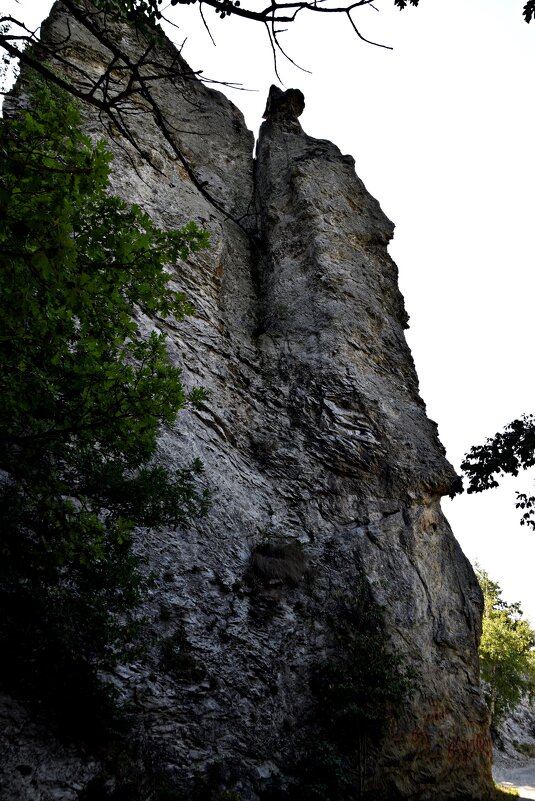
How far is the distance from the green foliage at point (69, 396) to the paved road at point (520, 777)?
56.2 ft

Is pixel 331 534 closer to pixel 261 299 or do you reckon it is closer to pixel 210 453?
pixel 210 453

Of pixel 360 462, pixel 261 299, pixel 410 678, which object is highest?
pixel 261 299

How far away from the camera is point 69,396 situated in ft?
16.8

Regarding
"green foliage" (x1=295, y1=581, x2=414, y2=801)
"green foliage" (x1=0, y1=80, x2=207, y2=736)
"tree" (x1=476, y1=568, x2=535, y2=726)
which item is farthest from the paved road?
"green foliage" (x1=0, y1=80, x2=207, y2=736)

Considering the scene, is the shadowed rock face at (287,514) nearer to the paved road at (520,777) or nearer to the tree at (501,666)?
the paved road at (520,777)

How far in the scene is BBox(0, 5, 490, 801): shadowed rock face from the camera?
780 centimetres

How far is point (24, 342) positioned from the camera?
3.93 m

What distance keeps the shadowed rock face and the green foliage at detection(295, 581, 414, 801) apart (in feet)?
1.10

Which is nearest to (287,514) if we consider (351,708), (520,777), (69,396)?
(351,708)

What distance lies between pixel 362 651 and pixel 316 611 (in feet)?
4.03

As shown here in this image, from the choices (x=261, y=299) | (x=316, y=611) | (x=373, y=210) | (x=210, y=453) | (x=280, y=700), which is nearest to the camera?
(x=280, y=700)

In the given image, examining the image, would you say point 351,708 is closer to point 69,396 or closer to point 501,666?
point 69,396

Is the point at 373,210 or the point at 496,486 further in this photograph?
the point at 373,210

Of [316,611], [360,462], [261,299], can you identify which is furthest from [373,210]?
[316,611]
